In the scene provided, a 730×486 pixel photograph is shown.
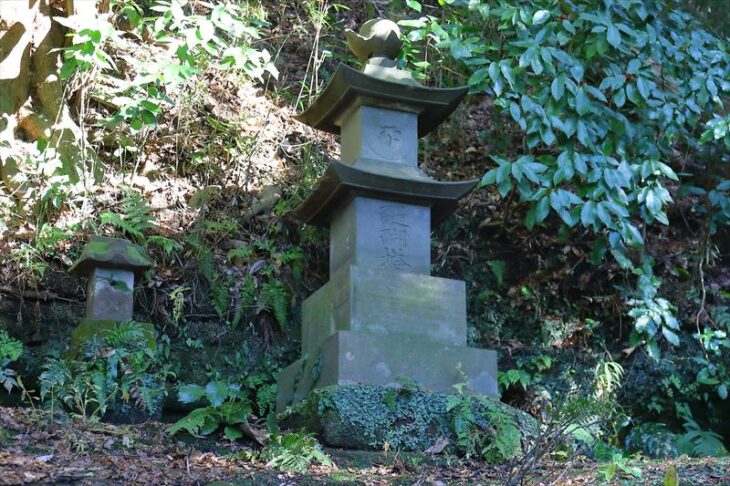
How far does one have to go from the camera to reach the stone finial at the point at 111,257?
7.96 metres

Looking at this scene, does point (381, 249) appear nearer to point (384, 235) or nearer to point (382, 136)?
point (384, 235)

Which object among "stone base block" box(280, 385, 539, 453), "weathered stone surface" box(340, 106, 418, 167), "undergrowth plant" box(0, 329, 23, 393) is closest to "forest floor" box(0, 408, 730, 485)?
"stone base block" box(280, 385, 539, 453)

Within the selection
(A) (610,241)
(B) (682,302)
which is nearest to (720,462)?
(A) (610,241)

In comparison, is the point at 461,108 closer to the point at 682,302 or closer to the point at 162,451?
the point at 682,302

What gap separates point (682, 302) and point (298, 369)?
15.5ft

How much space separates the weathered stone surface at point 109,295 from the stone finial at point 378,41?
281 centimetres

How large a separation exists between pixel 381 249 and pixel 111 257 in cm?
222

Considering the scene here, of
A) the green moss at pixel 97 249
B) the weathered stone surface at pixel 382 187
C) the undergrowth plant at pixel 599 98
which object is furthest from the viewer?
the undergrowth plant at pixel 599 98

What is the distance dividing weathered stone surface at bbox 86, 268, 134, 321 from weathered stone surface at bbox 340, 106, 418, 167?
2.17 meters

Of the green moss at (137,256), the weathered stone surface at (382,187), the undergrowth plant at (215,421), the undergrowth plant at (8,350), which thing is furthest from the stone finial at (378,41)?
the undergrowth plant at (8,350)

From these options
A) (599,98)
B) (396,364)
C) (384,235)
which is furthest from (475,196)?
(396,364)

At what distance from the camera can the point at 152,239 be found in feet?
31.0

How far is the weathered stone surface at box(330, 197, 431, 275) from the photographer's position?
7.92 m

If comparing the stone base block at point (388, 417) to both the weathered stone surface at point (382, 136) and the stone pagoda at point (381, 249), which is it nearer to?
the stone pagoda at point (381, 249)
